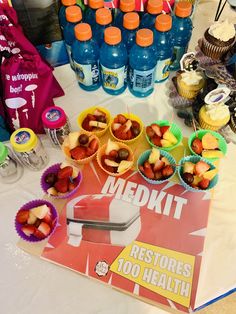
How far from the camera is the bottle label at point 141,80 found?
0.82 meters

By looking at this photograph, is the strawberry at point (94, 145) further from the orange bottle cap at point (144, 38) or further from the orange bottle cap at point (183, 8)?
the orange bottle cap at point (183, 8)

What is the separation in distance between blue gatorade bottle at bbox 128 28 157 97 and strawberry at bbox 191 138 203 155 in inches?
9.6

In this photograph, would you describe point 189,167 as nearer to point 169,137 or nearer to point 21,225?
point 169,137

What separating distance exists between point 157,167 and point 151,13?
0.47 meters

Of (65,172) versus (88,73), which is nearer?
(65,172)

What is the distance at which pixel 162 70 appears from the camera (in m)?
0.90

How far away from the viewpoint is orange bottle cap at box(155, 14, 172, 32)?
77 centimetres

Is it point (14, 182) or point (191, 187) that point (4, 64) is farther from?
point (191, 187)

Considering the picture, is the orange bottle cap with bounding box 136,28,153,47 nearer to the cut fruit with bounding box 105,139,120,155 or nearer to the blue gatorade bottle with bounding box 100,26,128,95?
the blue gatorade bottle with bounding box 100,26,128,95

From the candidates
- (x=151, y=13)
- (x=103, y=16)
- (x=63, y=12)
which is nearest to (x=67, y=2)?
(x=63, y=12)

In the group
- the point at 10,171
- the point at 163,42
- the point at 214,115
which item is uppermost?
the point at 163,42

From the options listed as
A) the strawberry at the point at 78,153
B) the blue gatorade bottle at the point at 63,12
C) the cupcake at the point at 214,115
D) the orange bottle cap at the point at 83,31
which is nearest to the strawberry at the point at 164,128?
the cupcake at the point at 214,115

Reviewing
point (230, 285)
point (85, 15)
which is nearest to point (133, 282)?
point (230, 285)

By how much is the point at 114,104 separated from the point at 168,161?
0.99ft
